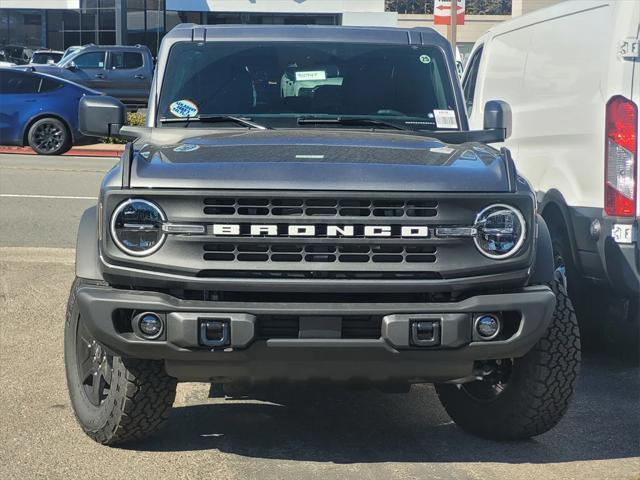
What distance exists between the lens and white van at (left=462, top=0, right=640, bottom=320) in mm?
5891

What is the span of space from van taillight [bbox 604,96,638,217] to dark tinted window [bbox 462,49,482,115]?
3655 millimetres

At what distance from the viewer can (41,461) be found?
4.67 m

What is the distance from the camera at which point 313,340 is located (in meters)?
4.16

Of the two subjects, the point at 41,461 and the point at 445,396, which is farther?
the point at 445,396

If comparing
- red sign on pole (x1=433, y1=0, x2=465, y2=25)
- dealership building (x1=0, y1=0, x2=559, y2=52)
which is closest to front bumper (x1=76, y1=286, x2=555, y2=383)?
red sign on pole (x1=433, y1=0, x2=465, y2=25)

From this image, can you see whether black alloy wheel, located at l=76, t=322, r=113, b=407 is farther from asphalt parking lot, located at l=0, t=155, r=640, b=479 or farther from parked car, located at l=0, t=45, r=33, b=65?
parked car, located at l=0, t=45, r=33, b=65

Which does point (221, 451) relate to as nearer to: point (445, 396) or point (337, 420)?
point (337, 420)

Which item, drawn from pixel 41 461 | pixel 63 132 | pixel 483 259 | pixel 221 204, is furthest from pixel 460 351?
pixel 63 132

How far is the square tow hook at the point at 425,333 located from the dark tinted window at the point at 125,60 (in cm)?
2759

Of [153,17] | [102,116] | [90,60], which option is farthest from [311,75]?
[153,17]

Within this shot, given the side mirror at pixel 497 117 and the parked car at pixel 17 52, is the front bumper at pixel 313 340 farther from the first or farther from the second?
the parked car at pixel 17 52

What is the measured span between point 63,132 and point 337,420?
52.2 feet

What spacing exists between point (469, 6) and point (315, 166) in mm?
58015

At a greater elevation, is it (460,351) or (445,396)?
(460,351)
